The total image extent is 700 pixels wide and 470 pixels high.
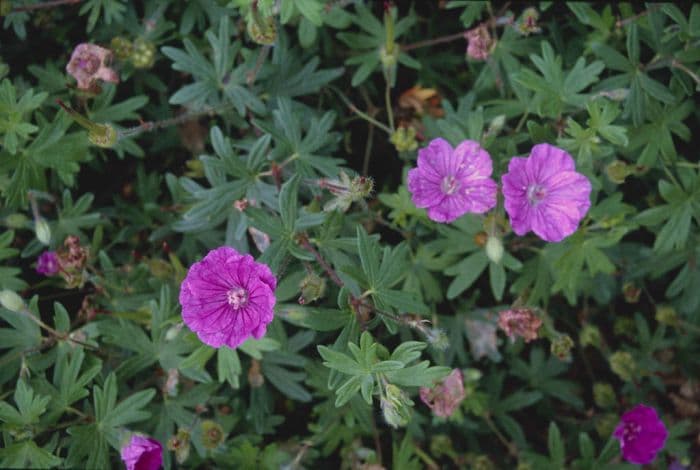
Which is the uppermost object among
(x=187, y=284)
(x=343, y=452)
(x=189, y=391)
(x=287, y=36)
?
(x=287, y=36)

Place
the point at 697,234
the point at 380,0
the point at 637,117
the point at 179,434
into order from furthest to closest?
the point at 380,0
the point at 697,234
the point at 637,117
the point at 179,434

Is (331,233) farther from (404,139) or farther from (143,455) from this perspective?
(143,455)

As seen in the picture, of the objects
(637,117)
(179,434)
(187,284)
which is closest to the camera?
(187,284)

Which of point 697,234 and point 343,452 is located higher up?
point 697,234

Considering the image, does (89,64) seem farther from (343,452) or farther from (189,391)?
(343,452)

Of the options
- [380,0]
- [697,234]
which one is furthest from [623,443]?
[380,0]

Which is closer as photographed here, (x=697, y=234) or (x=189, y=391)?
(x=189, y=391)

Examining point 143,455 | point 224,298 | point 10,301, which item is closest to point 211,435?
point 143,455

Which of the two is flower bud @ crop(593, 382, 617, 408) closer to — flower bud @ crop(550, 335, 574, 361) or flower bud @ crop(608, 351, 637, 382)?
flower bud @ crop(608, 351, 637, 382)
